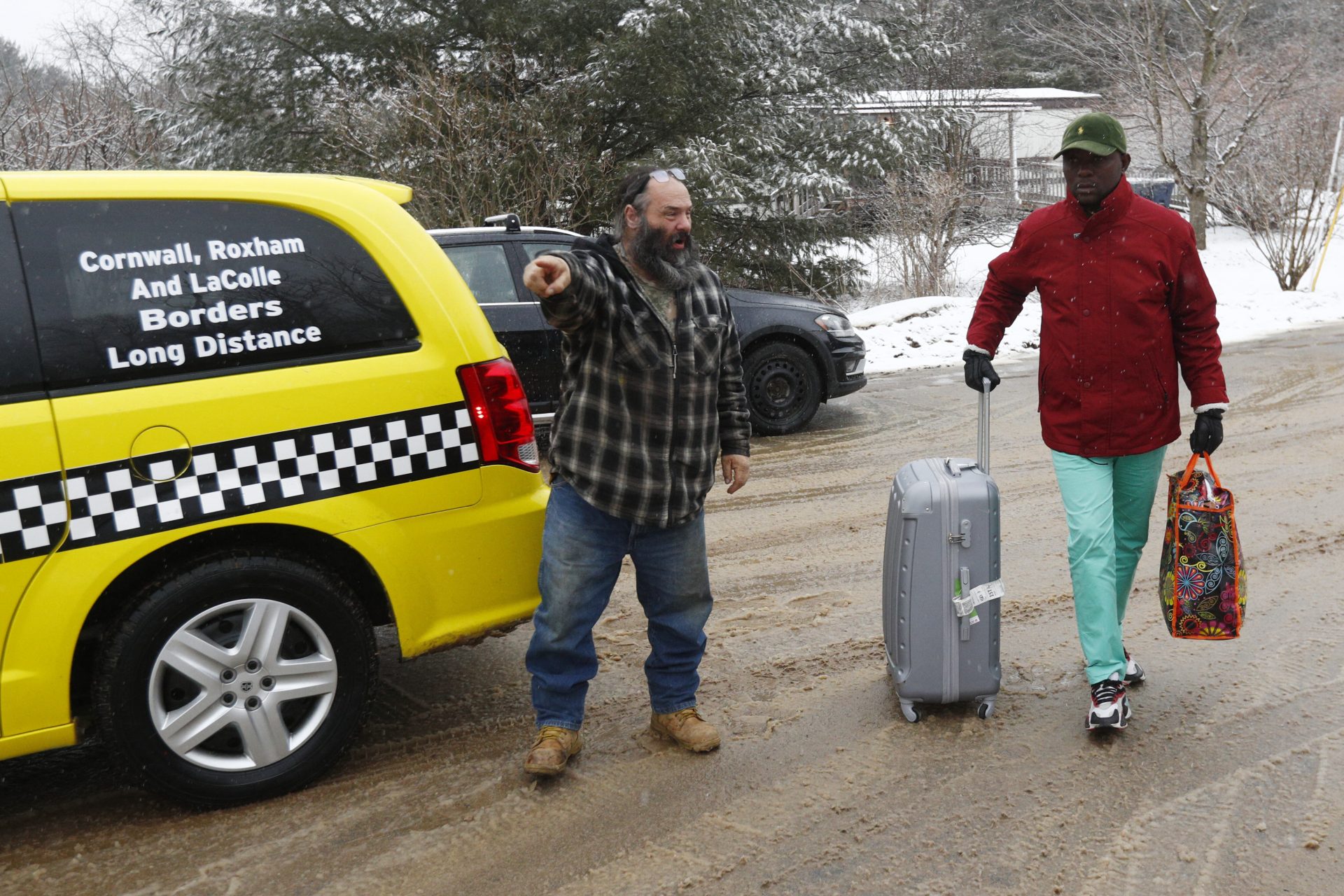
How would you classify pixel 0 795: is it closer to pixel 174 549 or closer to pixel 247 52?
pixel 174 549

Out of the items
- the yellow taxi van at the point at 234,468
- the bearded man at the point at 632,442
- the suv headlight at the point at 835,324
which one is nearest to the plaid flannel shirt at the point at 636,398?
the bearded man at the point at 632,442

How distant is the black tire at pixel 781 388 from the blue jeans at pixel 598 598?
5405 millimetres

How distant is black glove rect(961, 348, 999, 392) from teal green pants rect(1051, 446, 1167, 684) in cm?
33

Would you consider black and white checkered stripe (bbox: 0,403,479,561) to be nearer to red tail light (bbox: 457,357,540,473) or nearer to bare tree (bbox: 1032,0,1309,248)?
red tail light (bbox: 457,357,540,473)

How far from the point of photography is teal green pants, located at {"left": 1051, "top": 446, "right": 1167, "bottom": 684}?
146 inches

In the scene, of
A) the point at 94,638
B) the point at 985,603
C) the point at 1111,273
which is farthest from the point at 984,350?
the point at 94,638

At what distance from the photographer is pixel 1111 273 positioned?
11.8ft

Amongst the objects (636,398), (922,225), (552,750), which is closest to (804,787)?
(552,750)

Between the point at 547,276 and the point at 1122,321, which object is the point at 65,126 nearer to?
the point at 547,276

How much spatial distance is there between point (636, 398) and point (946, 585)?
3.89 feet

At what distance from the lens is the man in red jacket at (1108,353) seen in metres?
3.58

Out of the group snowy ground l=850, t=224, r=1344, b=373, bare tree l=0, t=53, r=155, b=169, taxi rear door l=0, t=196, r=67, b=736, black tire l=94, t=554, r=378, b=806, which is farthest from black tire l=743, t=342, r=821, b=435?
bare tree l=0, t=53, r=155, b=169

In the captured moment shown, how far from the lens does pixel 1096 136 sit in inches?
138

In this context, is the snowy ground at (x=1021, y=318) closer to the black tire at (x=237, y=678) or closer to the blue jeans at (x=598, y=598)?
the blue jeans at (x=598, y=598)
